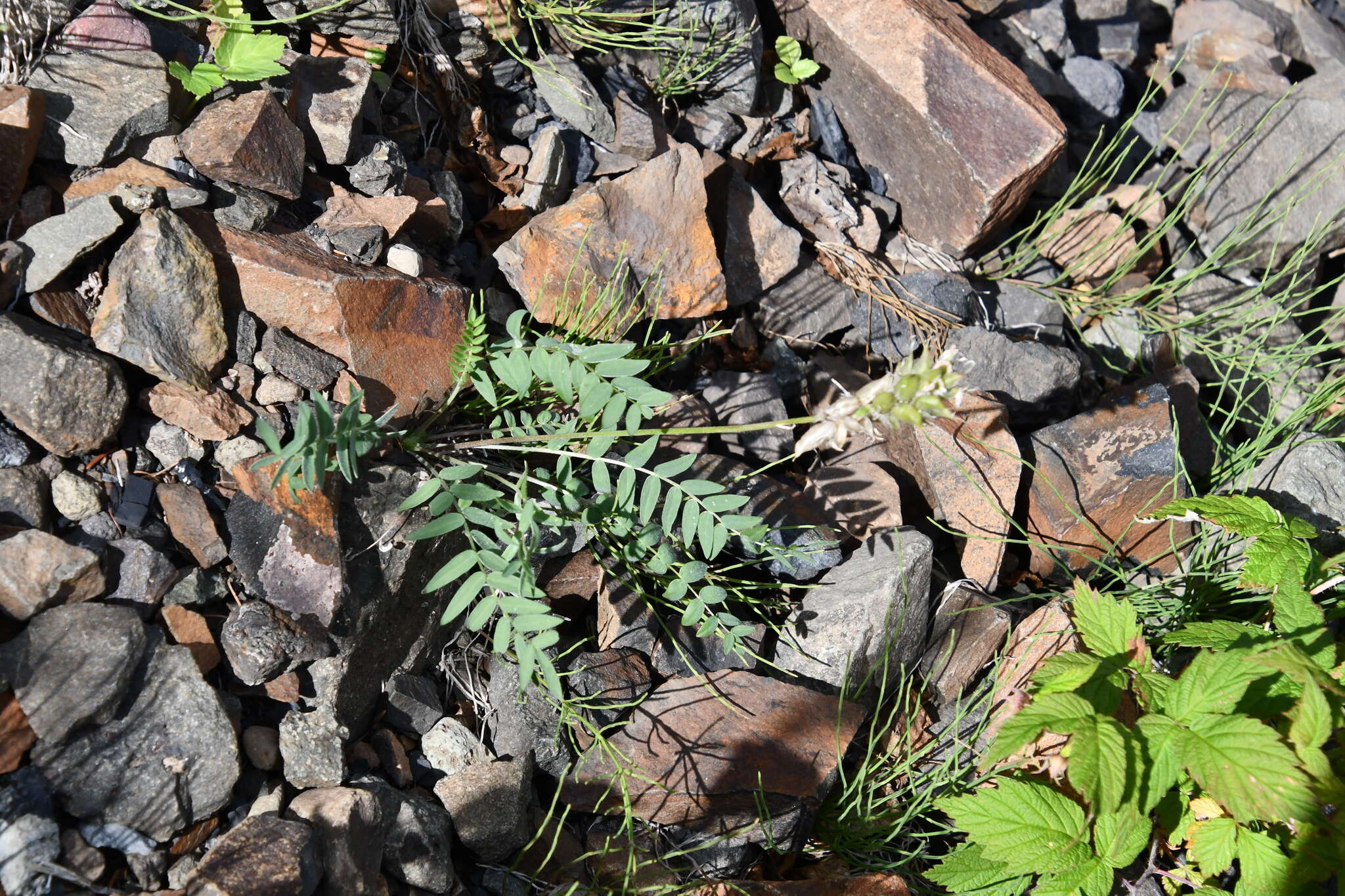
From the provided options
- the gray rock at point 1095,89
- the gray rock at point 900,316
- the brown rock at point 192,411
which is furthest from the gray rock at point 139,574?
the gray rock at point 1095,89

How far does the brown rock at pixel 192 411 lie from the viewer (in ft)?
6.62

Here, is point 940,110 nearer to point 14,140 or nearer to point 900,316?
point 900,316

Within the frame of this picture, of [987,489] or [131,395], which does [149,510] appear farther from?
[987,489]

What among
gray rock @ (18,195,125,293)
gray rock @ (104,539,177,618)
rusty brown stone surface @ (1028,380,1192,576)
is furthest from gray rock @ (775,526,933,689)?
gray rock @ (18,195,125,293)

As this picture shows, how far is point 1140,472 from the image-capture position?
270 centimetres

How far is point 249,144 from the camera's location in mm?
2152

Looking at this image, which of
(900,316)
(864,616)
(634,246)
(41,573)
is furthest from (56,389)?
(900,316)

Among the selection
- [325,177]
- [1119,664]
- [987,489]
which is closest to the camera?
[1119,664]

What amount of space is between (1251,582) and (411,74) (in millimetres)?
2584

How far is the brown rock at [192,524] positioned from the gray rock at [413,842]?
56 centimetres

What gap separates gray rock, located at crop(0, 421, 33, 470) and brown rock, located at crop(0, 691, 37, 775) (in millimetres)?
448

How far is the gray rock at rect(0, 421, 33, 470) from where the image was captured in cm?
183

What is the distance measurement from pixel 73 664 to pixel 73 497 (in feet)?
1.14

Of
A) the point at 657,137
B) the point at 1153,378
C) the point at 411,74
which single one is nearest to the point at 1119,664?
the point at 1153,378
